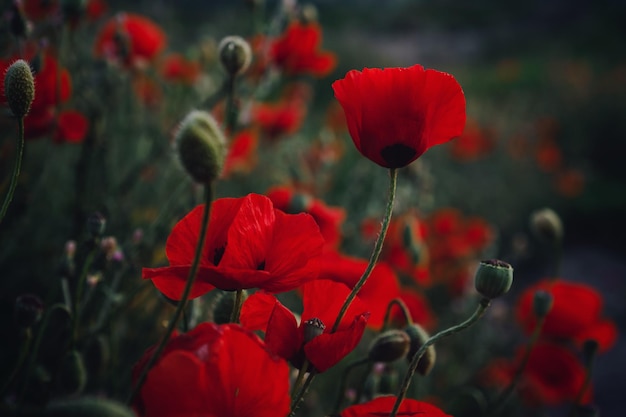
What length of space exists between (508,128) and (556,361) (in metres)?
4.59

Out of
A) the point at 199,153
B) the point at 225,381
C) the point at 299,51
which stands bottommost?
the point at 225,381

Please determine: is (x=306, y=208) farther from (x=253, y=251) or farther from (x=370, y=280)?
(x=253, y=251)

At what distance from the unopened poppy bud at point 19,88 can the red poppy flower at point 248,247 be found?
0.22 metres

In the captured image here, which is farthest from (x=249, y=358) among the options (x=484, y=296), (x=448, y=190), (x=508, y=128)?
(x=508, y=128)

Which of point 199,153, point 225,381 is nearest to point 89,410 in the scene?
point 225,381

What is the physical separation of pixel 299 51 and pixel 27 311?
119 cm

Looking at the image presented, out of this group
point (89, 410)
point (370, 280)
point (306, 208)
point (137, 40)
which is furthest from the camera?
point (137, 40)

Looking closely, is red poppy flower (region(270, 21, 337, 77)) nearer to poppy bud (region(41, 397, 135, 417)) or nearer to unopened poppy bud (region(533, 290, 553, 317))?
unopened poppy bud (region(533, 290, 553, 317))

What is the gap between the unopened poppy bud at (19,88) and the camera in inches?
25.3

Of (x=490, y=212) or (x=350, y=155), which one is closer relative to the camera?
(x=350, y=155)

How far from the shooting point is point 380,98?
2.23 ft

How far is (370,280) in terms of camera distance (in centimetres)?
111

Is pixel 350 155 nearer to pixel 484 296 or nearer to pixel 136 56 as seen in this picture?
pixel 136 56

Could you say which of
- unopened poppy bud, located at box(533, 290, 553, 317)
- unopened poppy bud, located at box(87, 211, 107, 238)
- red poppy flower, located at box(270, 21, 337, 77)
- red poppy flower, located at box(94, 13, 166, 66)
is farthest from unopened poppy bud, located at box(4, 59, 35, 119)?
red poppy flower, located at box(94, 13, 166, 66)
